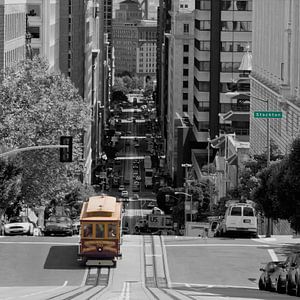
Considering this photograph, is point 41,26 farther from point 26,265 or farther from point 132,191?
point 26,265

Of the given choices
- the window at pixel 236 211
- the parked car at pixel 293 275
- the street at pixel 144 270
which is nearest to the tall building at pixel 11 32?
the window at pixel 236 211

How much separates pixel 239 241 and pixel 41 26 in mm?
74025

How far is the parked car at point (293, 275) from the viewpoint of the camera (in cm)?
3534

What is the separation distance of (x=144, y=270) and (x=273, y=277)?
8.88m

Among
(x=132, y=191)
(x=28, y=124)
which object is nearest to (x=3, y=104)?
(x=28, y=124)

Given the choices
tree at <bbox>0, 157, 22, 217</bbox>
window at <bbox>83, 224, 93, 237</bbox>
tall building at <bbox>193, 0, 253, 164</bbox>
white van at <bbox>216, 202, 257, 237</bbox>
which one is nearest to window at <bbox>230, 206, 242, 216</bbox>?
white van at <bbox>216, 202, 257, 237</bbox>

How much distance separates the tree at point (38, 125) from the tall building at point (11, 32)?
1049 cm

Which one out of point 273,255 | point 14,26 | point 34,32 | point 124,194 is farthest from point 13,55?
point 124,194

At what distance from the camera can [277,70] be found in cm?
8694

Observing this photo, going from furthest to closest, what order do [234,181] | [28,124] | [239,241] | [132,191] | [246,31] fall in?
[132,191], [246,31], [234,181], [28,124], [239,241]

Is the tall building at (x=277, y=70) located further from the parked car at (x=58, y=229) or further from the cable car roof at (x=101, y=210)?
the cable car roof at (x=101, y=210)

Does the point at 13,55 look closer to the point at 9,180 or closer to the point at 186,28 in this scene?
the point at 9,180

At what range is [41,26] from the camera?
125312mm

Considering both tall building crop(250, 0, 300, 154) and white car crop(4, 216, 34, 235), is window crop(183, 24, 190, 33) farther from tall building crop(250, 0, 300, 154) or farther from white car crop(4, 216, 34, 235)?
white car crop(4, 216, 34, 235)
